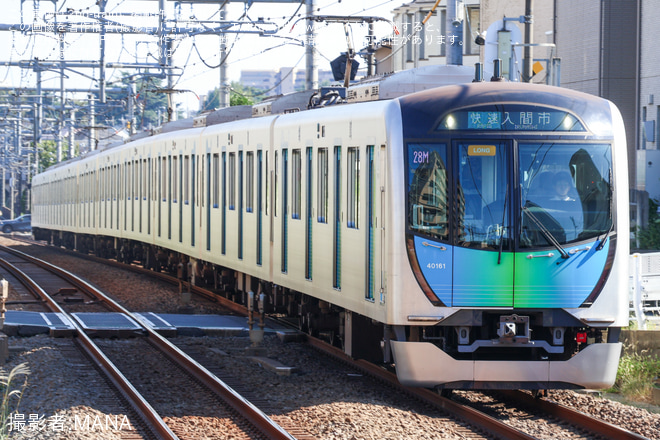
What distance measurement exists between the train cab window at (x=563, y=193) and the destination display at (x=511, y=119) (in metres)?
0.17

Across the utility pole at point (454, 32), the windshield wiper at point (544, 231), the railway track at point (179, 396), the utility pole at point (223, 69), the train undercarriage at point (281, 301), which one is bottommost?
the railway track at point (179, 396)

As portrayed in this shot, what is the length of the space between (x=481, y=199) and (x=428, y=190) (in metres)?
0.44

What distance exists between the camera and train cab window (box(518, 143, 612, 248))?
9.11 meters

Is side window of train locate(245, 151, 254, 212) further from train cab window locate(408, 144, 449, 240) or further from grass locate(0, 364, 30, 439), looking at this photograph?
train cab window locate(408, 144, 449, 240)

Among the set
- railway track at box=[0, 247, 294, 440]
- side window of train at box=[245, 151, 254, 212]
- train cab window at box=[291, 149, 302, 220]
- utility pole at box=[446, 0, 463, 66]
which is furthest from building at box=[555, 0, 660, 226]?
railway track at box=[0, 247, 294, 440]

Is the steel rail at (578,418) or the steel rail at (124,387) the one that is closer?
the steel rail at (578,418)

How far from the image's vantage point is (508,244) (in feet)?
29.8

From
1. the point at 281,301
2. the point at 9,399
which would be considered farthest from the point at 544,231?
the point at 281,301

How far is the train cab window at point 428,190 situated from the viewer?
29.8 ft

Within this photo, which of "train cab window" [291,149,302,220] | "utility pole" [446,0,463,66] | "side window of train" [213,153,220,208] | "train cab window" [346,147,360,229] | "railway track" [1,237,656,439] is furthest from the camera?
"side window of train" [213,153,220,208]

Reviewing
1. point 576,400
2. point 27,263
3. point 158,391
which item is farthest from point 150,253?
point 576,400

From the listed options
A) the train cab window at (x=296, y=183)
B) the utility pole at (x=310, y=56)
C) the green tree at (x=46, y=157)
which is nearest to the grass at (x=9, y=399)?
the train cab window at (x=296, y=183)

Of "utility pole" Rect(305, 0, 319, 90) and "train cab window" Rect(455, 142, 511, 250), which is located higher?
"utility pole" Rect(305, 0, 319, 90)

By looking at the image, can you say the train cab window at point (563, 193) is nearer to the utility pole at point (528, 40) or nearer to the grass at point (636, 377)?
the grass at point (636, 377)
